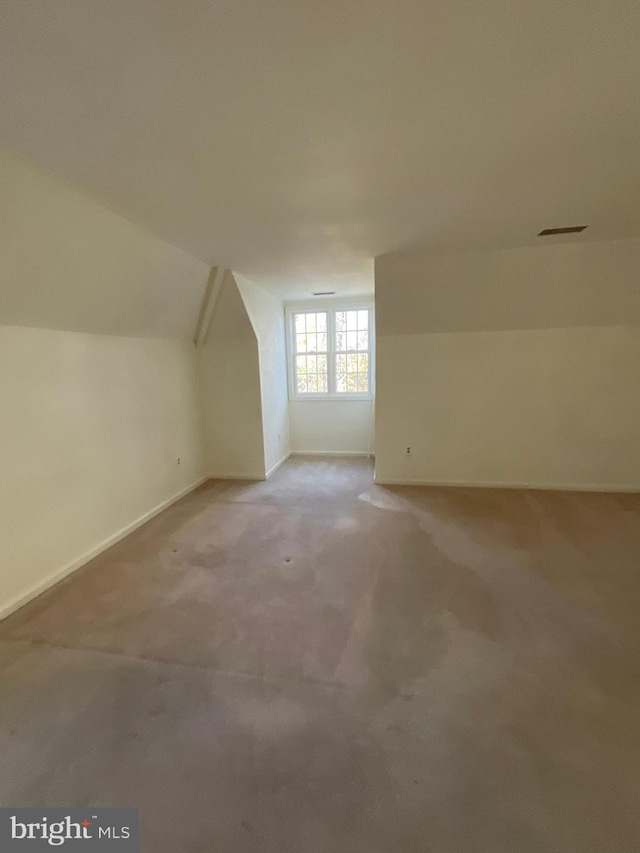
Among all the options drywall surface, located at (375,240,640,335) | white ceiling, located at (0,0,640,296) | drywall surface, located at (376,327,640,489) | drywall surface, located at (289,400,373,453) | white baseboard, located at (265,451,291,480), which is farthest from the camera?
drywall surface, located at (289,400,373,453)

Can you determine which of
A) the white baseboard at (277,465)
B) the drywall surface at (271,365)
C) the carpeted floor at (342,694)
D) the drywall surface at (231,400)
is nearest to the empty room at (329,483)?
the carpeted floor at (342,694)

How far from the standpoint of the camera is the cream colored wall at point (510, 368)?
12.0ft

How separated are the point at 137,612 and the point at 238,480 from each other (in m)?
2.57

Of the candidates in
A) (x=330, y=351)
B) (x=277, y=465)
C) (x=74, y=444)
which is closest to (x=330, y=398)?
(x=330, y=351)

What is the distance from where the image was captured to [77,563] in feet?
9.30

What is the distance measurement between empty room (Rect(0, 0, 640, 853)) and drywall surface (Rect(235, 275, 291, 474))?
22 cm

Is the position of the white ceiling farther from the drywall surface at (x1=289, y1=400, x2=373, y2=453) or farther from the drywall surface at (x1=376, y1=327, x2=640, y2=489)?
the drywall surface at (x1=289, y1=400, x2=373, y2=453)

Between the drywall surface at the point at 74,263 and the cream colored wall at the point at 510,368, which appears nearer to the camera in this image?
the drywall surface at the point at 74,263

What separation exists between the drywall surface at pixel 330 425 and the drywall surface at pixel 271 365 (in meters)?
0.18

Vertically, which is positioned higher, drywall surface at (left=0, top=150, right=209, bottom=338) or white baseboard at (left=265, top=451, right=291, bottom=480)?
drywall surface at (left=0, top=150, right=209, bottom=338)

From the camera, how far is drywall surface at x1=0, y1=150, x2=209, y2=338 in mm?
1951

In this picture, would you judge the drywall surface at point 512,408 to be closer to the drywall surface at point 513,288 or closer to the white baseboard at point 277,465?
the drywall surface at point 513,288

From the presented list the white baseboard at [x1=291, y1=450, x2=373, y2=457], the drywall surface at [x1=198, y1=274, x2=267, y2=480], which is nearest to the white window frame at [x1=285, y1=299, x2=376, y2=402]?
the white baseboard at [x1=291, y1=450, x2=373, y2=457]

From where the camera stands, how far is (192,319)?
4.26 m
